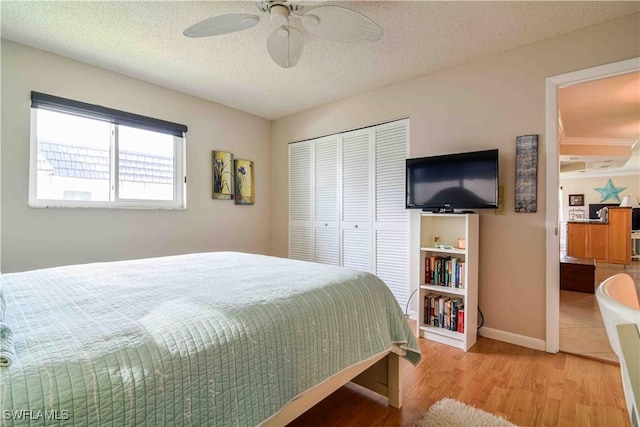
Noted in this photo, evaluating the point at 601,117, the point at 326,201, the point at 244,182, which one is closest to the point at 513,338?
the point at 326,201

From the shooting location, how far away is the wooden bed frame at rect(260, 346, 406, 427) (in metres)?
1.21

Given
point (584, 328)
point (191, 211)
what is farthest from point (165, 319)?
point (584, 328)

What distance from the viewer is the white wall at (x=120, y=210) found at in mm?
2383

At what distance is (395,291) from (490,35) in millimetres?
2417

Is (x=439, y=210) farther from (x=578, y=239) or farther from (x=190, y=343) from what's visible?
(x=578, y=239)

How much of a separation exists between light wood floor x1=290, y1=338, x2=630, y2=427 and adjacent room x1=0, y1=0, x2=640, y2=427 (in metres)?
0.02

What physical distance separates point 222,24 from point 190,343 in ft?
5.57

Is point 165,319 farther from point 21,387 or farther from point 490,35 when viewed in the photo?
point 490,35

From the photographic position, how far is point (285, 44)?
1.89 meters

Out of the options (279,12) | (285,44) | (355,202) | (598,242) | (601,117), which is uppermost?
(601,117)

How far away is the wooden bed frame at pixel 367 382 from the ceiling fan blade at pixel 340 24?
5.93 ft

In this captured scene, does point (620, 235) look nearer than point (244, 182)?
No

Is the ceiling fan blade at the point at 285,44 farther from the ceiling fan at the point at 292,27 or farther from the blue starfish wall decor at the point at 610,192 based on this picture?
the blue starfish wall decor at the point at 610,192

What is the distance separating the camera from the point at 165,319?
3.16ft
